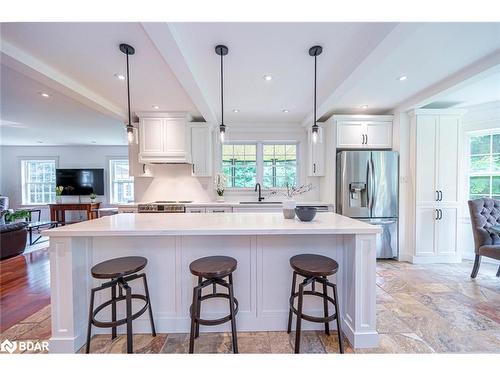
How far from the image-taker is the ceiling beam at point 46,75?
1.97 m

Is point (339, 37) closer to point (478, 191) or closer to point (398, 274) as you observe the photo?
point (398, 274)

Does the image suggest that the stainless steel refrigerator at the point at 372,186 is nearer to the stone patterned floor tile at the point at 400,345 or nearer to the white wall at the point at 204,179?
the white wall at the point at 204,179

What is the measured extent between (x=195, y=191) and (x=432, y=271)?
13.2 ft

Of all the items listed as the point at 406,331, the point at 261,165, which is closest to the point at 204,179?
the point at 261,165

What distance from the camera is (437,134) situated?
350cm

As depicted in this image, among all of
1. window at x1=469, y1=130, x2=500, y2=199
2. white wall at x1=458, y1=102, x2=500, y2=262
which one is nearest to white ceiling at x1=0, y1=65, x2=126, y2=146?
white wall at x1=458, y1=102, x2=500, y2=262

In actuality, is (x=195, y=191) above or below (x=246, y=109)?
below

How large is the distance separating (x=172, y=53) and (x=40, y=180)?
8.48 m

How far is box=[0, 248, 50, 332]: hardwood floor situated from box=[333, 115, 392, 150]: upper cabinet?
14.9ft

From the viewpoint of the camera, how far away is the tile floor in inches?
68.1

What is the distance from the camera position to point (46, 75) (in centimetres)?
232
